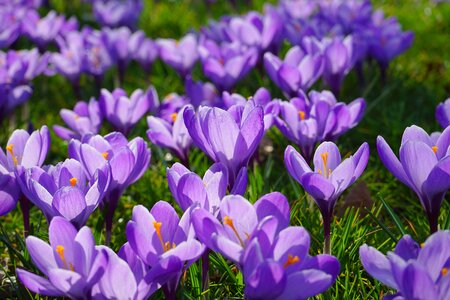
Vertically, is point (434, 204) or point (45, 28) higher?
point (434, 204)

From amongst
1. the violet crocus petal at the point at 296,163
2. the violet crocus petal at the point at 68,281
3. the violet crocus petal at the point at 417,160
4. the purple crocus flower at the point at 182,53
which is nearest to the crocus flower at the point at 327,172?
the violet crocus petal at the point at 296,163

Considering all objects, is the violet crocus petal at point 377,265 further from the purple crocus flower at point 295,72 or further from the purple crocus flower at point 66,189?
the purple crocus flower at point 295,72

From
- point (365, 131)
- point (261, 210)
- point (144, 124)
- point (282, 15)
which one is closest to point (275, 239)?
point (261, 210)

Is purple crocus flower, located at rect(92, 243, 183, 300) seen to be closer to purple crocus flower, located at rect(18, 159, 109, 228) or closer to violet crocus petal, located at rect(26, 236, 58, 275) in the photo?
violet crocus petal, located at rect(26, 236, 58, 275)

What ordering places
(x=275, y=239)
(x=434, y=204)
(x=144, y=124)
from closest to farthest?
(x=275, y=239)
(x=434, y=204)
(x=144, y=124)

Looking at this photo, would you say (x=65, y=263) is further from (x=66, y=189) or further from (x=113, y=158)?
(x=113, y=158)

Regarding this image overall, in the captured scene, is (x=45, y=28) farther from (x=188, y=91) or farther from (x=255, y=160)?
(x=255, y=160)
